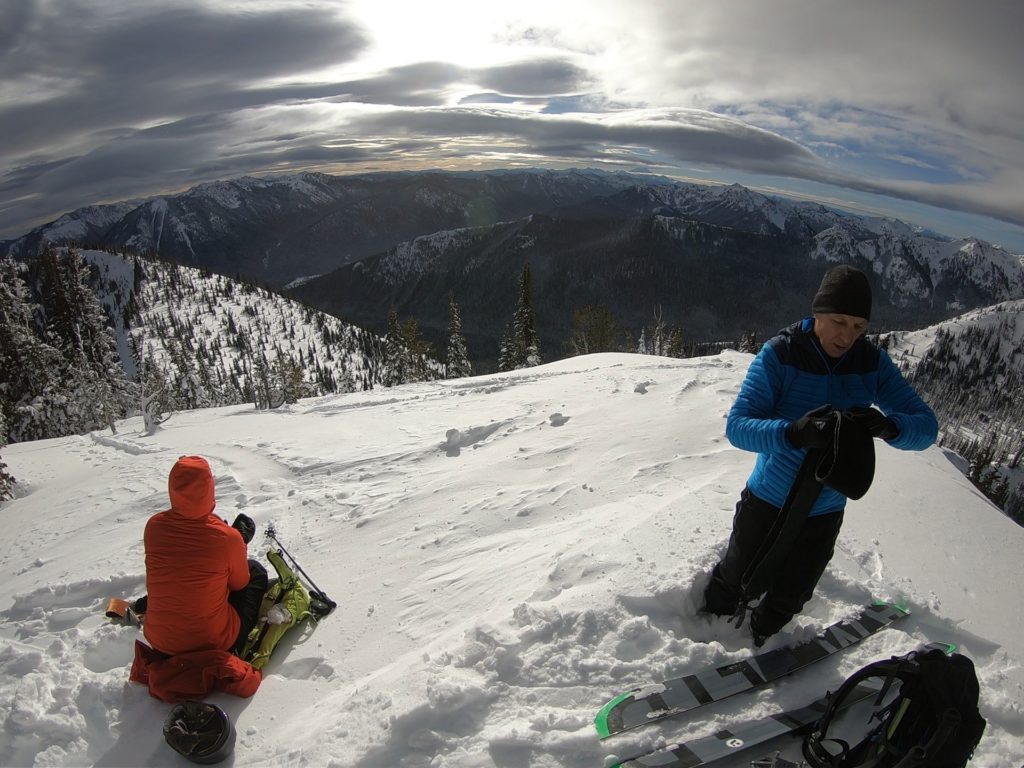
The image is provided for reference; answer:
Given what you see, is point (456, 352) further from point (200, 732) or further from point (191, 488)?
point (200, 732)

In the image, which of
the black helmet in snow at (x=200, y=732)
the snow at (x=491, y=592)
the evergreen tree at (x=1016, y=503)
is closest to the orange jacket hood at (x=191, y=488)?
the black helmet in snow at (x=200, y=732)

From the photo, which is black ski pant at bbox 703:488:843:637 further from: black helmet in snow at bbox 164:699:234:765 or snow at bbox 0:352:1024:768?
black helmet in snow at bbox 164:699:234:765

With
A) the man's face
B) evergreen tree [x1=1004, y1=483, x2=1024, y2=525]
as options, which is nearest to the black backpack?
the man's face

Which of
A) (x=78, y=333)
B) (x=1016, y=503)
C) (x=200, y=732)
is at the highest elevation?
(x=200, y=732)

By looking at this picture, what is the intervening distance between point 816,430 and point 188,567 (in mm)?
4954

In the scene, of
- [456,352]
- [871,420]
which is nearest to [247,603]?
[871,420]

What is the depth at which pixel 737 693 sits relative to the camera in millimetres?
3732

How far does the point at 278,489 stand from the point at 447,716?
7.12 meters

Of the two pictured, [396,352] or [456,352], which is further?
[396,352]

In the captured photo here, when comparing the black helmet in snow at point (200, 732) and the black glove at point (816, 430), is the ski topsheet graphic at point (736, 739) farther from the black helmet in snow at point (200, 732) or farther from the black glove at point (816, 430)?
the black helmet in snow at point (200, 732)

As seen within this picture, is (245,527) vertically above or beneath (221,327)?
above

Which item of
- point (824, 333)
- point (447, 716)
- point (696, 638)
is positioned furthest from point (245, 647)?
point (824, 333)

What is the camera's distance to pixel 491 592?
5.43m

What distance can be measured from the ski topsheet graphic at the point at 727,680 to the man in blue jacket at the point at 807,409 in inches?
13.8
